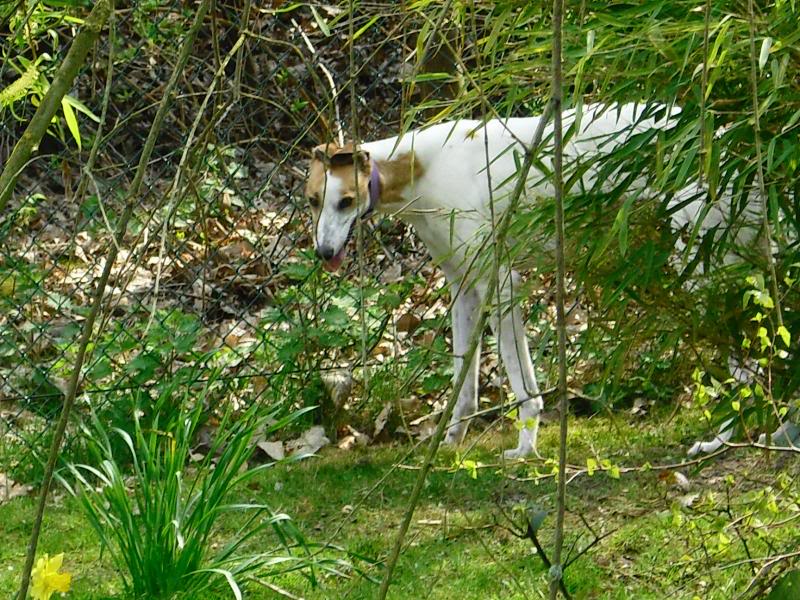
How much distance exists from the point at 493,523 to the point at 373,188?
211 cm

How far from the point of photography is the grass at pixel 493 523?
9.72ft

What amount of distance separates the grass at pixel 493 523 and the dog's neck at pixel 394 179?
3.00ft

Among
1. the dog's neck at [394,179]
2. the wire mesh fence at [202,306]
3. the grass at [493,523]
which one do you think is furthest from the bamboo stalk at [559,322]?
the dog's neck at [394,179]

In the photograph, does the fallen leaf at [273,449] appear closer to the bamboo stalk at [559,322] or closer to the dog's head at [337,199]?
the dog's head at [337,199]

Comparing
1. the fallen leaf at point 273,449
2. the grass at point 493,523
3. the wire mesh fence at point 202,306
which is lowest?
the fallen leaf at point 273,449

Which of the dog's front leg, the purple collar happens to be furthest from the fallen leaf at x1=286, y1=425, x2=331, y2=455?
the purple collar

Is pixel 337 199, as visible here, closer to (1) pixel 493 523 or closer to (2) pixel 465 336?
(2) pixel 465 336

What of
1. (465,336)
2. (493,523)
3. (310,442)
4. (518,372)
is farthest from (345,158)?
(493,523)

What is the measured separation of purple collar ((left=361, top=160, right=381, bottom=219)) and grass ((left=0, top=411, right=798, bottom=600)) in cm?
90

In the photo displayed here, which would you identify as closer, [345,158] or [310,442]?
[345,158]

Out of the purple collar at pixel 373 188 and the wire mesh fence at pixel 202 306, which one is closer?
the purple collar at pixel 373 188

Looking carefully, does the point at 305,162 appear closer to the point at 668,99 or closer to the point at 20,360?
the point at 20,360

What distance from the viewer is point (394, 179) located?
4504mm

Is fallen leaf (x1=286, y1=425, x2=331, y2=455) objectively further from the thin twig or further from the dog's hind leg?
the thin twig
